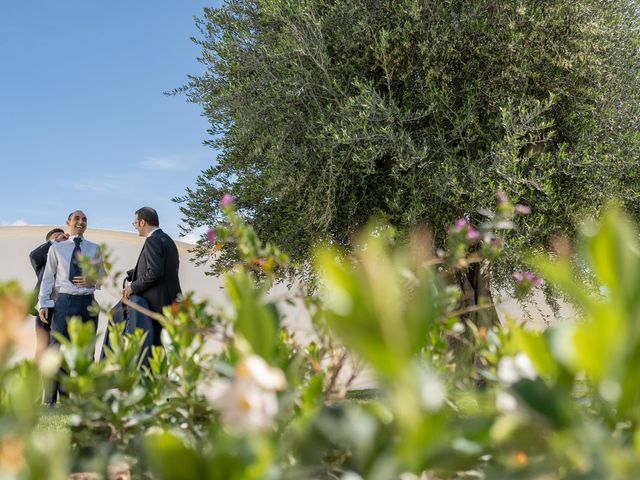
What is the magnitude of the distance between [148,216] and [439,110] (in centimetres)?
538

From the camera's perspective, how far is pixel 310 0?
10008mm

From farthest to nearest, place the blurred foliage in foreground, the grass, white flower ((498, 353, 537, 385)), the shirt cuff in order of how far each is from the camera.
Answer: the shirt cuff
the grass
white flower ((498, 353, 537, 385))
the blurred foliage in foreground

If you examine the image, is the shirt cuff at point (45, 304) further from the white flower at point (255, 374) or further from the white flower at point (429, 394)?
the white flower at point (429, 394)

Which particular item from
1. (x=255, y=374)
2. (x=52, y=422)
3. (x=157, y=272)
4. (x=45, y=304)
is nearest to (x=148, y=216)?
(x=157, y=272)

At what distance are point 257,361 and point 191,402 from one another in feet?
3.36

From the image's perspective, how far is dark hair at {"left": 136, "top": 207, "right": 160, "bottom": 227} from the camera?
6.97m

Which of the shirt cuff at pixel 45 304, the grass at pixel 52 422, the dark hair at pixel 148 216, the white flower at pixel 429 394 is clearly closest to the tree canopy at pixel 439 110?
the dark hair at pixel 148 216

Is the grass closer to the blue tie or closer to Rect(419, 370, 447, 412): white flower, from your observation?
the blue tie

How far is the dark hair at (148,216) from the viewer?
6969 mm

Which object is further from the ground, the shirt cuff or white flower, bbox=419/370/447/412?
the shirt cuff

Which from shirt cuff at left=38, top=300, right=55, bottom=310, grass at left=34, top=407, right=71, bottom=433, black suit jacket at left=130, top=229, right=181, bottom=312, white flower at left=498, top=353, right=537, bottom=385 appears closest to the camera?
white flower at left=498, top=353, right=537, bottom=385

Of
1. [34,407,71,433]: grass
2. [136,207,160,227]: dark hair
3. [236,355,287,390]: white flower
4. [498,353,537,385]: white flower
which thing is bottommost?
[236,355,287,390]: white flower

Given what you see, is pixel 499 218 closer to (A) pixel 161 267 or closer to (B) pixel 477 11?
(A) pixel 161 267

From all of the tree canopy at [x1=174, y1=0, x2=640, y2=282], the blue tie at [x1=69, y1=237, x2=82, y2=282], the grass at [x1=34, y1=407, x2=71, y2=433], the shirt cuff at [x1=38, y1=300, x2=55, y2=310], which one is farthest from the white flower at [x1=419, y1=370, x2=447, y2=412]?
the tree canopy at [x1=174, y1=0, x2=640, y2=282]
